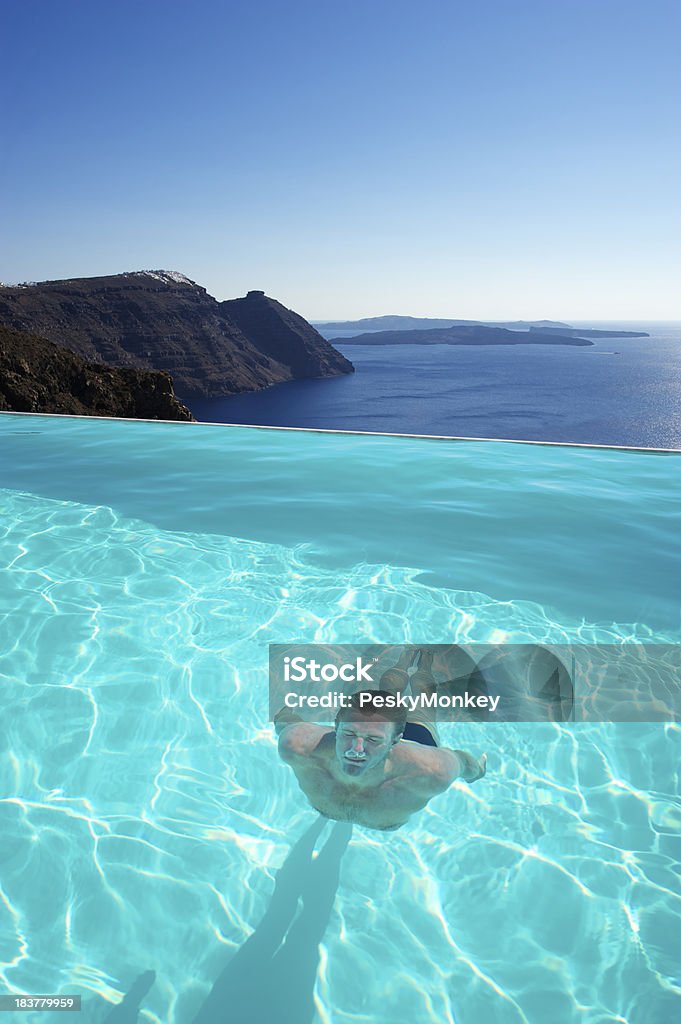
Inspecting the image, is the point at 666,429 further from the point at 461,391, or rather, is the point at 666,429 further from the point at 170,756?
the point at 170,756

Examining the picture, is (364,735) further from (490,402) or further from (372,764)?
(490,402)

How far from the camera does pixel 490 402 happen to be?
3046 inches

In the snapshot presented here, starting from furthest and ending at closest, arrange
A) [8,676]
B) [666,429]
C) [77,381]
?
[666,429] → [77,381] → [8,676]

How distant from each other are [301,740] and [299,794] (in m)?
0.25

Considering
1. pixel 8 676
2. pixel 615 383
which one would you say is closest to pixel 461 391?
pixel 615 383

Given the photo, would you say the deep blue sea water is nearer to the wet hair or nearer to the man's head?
the wet hair

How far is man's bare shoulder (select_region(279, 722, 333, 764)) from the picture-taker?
2.96 meters

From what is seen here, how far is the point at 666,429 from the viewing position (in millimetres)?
65438

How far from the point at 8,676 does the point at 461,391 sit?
87.0 meters

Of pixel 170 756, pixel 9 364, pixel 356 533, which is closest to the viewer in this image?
pixel 170 756
